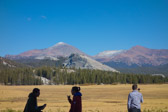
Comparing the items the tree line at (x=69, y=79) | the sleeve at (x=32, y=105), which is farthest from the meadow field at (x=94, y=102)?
the tree line at (x=69, y=79)

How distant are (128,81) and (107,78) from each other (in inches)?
671

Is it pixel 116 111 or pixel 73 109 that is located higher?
pixel 73 109

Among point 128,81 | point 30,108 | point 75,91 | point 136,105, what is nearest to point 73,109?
point 75,91

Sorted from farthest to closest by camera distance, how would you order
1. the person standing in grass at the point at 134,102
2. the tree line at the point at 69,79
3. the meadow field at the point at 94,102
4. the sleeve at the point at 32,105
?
the tree line at the point at 69,79
the meadow field at the point at 94,102
the person standing in grass at the point at 134,102
the sleeve at the point at 32,105

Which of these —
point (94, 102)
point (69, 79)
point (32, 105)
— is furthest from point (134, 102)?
point (69, 79)

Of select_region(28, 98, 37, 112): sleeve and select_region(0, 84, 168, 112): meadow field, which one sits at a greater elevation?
select_region(28, 98, 37, 112): sleeve

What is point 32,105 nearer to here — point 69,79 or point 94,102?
point 94,102

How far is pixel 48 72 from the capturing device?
17288 centimetres

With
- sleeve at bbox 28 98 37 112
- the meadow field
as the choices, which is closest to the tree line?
the meadow field

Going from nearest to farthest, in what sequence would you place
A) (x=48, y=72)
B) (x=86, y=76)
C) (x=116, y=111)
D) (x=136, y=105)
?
(x=136, y=105) → (x=116, y=111) → (x=86, y=76) → (x=48, y=72)

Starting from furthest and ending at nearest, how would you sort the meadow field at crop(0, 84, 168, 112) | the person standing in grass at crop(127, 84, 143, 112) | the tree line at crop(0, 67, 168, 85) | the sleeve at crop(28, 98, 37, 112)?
1. the tree line at crop(0, 67, 168, 85)
2. the meadow field at crop(0, 84, 168, 112)
3. the person standing in grass at crop(127, 84, 143, 112)
4. the sleeve at crop(28, 98, 37, 112)

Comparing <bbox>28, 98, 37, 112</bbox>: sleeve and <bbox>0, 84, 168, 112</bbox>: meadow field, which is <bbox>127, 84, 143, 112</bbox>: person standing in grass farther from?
<bbox>0, 84, 168, 112</bbox>: meadow field

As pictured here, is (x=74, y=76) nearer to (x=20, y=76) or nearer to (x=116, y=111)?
→ (x=20, y=76)

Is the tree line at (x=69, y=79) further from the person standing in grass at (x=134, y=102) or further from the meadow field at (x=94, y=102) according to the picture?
the person standing in grass at (x=134, y=102)
